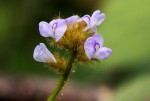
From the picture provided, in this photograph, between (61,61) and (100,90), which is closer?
(61,61)

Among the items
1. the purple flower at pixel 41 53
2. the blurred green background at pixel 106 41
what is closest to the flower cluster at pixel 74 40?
the purple flower at pixel 41 53

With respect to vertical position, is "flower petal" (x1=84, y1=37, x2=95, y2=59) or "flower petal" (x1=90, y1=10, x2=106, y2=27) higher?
"flower petal" (x1=90, y1=10, x2=106, y2=27)

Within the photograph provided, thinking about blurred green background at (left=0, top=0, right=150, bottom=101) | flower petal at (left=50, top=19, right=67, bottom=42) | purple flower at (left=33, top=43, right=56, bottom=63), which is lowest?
purple flower at (left=33, top=43, right=56, bottom=63)

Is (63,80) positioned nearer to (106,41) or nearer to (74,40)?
(74,40)

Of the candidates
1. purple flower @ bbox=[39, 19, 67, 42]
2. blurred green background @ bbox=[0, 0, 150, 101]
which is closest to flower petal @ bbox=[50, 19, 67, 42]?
purple flower @ bbox=[39, 19, 67, 42]

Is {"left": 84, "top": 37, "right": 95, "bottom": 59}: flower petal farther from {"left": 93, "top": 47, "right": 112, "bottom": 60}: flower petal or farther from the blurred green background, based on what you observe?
the blurred green background

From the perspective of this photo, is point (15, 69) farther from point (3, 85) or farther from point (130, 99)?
point (130, 99)

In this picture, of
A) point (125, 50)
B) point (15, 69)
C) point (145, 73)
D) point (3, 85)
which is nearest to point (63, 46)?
point (145, 73)
